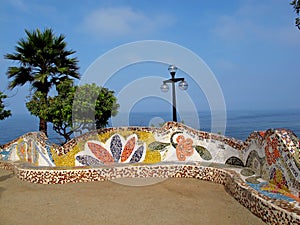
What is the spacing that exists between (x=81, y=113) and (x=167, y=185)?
14.9ft

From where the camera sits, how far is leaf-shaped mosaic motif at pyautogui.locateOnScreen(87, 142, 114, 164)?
7135 millimetres

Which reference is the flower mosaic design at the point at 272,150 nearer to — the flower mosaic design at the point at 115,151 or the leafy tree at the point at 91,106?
the flower mosaic design at the point at 115,151

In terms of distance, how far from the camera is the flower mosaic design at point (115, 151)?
23.3ft

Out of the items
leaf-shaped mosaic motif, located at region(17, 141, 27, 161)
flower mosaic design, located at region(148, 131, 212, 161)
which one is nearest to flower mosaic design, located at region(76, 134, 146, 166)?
flower mosaic design, located at region(148, 131, 212, 161)

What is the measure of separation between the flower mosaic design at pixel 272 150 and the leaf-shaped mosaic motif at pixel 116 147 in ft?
13.3

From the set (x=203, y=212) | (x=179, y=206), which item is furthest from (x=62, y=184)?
(x=203, y=212)

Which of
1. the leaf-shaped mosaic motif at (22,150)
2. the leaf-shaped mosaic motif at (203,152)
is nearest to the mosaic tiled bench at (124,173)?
the leaf-shaped mosaic motif at (203,152)

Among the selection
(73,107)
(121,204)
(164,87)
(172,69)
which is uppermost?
(172,69)

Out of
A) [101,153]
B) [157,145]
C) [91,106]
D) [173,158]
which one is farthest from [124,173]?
[91,106]

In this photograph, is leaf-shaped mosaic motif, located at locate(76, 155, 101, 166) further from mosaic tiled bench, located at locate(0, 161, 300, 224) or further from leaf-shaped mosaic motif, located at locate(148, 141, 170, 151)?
leaf-shaped mosaic motif, located at locate(148, 141, 170, 151)

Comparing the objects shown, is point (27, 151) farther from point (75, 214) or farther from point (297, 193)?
point (297, 193)

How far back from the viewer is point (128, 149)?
23.7 ft

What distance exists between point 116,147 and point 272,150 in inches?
169

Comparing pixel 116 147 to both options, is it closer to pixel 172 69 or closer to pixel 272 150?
pixel 172 69
